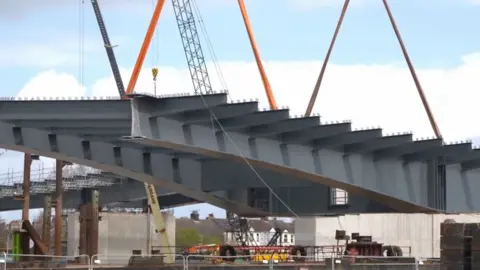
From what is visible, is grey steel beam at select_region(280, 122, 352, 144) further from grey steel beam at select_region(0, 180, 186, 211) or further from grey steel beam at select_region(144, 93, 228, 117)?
grey steel beam at select_region(0, 180, 186, 211)

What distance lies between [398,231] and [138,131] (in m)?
29.3

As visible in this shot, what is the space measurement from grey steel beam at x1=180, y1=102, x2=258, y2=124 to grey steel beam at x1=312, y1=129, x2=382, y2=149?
4.98 metres

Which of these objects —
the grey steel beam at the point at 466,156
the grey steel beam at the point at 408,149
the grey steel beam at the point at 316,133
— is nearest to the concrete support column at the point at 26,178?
the grey steel beam at the point at 316,133

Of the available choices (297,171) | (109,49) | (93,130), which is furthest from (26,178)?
(109,49)

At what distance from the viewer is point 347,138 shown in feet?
151

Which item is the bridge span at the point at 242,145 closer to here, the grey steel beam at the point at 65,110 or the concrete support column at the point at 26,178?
the grey steel beam at the point at 65,110

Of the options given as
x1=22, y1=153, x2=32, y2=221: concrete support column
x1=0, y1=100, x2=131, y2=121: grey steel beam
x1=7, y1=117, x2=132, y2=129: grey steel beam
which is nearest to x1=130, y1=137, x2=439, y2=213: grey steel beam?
x1=7, y1=117, x2=132, y2=129: grey steel beam

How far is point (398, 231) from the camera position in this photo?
6500cm

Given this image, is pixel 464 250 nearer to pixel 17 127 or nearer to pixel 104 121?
pixel 104 121

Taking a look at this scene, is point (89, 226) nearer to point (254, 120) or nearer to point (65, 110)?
point (65, 110)

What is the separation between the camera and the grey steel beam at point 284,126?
44656 mm

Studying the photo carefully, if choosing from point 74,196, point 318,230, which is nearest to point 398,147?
point 318,230

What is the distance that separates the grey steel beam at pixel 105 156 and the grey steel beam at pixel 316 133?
29.3 feet

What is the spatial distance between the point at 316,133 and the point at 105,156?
434 inches
